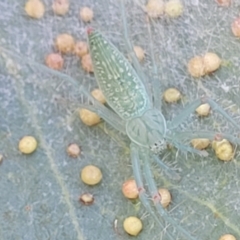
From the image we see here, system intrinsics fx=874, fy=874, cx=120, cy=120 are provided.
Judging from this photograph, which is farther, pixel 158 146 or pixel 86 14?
pixel 86 14

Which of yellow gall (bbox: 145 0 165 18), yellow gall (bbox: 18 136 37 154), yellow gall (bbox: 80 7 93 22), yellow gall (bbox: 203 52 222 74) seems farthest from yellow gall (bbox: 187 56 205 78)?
yellow gall (bbox: 18 136 37 154)

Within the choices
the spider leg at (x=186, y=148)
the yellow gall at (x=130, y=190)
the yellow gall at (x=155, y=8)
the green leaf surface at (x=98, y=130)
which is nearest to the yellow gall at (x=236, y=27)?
the green leaf surface at (x=98, y=130)

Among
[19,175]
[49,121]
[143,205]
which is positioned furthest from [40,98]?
[143,205]

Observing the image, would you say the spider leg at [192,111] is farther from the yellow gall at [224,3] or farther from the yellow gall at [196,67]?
the yellow gall at [224,3]

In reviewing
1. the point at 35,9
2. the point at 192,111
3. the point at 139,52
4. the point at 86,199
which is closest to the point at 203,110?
the point at 192,111

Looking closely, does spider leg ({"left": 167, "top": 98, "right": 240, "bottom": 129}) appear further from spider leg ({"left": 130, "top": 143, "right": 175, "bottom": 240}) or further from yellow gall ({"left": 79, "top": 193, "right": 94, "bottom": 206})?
yellow gall ({"left": 79, "top": 193, "right": 94, "bottom": 206})

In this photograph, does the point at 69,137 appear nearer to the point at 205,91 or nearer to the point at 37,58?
the point at 37,58

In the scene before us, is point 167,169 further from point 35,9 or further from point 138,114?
point 35,9
